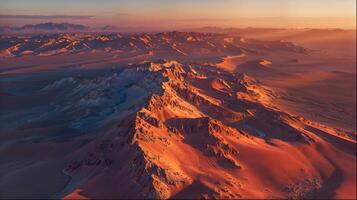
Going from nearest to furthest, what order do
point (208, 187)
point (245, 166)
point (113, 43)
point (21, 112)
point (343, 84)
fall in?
point (208, 187), point (245, 166), point (21, 112), point (343, 84), point (113, 43)

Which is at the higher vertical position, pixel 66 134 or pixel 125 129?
pixel 125 129

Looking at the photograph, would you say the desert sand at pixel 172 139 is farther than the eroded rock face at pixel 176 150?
Yes

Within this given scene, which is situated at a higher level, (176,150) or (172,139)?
(172,139)

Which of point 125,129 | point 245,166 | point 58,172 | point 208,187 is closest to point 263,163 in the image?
point 245,166

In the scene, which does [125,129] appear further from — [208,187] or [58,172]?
[208,187]

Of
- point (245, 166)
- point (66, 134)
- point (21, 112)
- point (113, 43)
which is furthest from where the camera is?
point (113, 43)

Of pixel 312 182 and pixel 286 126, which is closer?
pixel 312 182

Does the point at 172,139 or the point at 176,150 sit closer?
the point at 176,150

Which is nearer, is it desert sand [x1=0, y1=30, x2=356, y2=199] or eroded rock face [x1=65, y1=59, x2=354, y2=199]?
eroded rock face [x1=65, y1=59, x2=354, y2=199]
